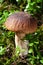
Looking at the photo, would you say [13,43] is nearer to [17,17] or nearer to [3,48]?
[3,48]

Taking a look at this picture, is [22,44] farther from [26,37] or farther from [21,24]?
[21,24]

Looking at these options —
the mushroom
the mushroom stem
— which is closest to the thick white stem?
the mushroom stem

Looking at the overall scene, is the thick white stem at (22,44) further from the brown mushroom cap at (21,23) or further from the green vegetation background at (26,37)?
the brown mushroom cap at (21,23)

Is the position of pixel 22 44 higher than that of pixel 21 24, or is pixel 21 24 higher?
pixel 21 24

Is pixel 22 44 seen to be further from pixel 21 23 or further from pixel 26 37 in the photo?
pixel 21 23

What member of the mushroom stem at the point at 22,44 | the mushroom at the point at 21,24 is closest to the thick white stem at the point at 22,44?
the mushroom stem at the point at 22,44

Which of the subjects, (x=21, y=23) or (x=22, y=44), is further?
(x=22, y=44)

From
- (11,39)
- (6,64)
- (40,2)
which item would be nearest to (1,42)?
(11,39)

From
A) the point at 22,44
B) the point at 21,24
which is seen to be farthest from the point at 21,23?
the point at 22,44

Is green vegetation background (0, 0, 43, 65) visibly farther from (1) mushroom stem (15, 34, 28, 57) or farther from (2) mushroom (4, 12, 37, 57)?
(2) mushroom (4, 12, 37, 57)
